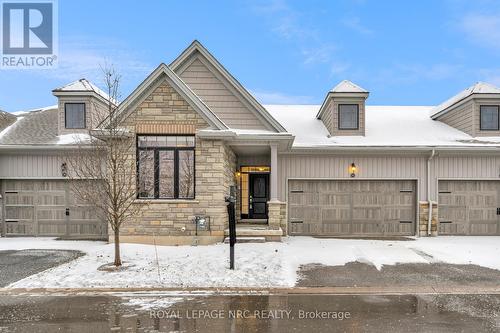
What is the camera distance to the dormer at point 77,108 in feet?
49.9

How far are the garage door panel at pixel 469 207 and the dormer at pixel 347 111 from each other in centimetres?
437

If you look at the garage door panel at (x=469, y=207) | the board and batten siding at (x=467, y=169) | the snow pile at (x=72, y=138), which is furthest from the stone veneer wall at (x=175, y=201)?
the garage door panel at (x=469, y=207)

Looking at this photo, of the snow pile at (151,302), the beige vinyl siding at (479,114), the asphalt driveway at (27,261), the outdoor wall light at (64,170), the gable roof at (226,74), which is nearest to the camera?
the snow pile at (151,302)

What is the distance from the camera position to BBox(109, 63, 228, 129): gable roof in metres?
11.4

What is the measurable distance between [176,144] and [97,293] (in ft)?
19.3

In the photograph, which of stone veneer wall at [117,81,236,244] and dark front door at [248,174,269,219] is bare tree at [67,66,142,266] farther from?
dark front door at [248,174,269,219]

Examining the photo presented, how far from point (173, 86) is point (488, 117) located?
1381 cm

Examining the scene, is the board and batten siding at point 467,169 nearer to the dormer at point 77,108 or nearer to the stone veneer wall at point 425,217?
the stone veneer wall at point 425,217

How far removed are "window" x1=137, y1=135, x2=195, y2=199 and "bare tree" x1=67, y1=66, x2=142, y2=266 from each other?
16.4 inches

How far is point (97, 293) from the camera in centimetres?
704

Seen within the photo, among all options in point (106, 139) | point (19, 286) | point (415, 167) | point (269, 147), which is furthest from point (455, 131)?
point (19, 286)

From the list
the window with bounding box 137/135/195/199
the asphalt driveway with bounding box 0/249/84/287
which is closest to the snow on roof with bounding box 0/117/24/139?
the asphalt driveway with bounding box 0/249/84/287

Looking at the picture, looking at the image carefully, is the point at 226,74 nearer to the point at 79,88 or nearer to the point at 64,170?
the point at 79,88

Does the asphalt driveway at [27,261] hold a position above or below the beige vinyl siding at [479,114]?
below
